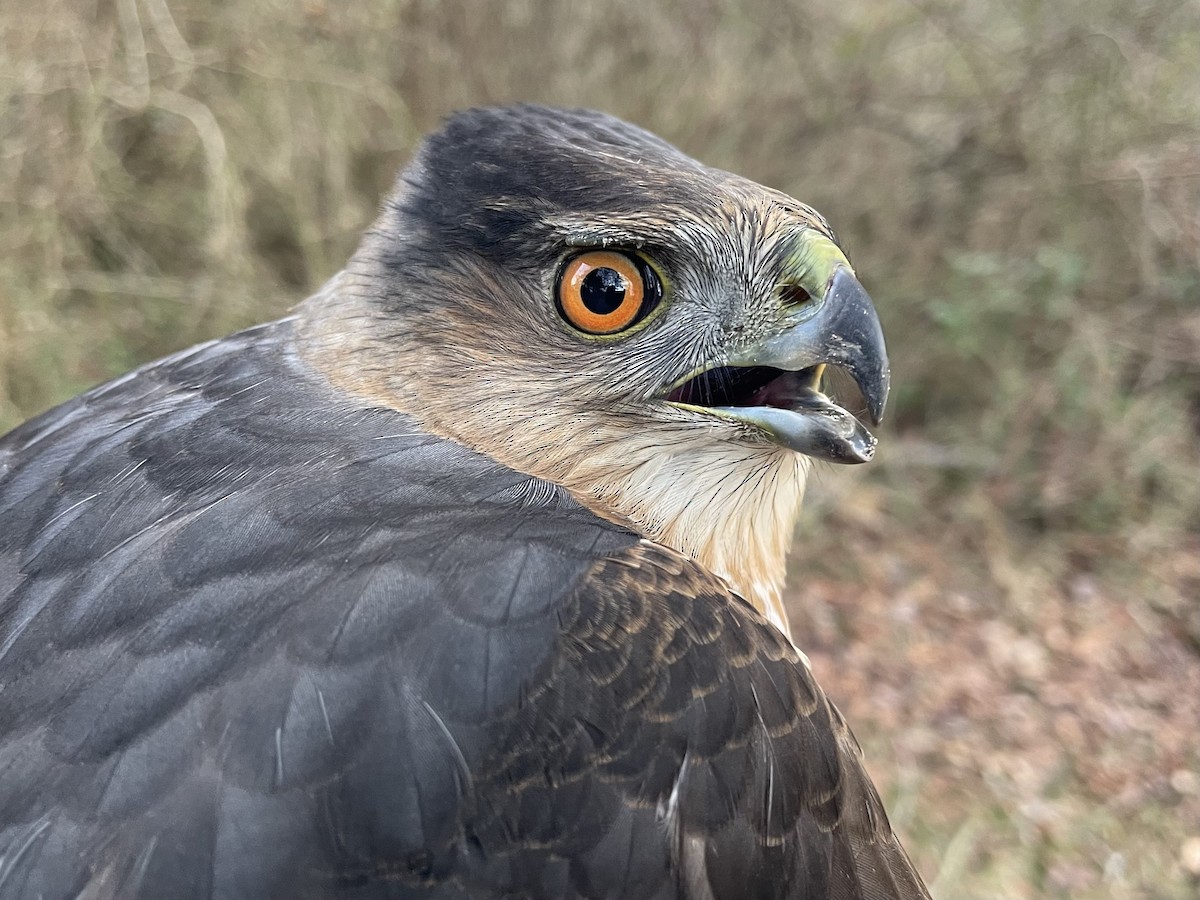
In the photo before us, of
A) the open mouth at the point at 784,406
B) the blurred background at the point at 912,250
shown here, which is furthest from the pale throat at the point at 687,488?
the blurred background at the point at 912,250

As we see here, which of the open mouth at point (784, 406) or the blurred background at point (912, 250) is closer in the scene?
the open mouth at point (784, 406)

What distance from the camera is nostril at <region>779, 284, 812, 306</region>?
7.91 feet

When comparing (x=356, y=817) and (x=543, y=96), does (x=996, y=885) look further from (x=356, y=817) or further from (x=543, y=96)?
(x=543, y=96)

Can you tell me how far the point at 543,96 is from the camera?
7035 millimetres

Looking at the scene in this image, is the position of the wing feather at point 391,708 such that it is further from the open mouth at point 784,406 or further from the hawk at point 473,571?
the open mouth at point 784,406

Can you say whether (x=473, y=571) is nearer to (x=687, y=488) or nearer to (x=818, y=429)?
(x=687, y=488)

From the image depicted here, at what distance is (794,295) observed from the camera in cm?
243

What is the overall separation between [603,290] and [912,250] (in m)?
5.63

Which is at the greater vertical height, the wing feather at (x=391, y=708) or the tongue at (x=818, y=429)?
the tongue at (x=818, y=429)

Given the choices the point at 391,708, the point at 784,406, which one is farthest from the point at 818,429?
the point at 391,708

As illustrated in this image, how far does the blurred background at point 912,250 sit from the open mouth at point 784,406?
3.61 m

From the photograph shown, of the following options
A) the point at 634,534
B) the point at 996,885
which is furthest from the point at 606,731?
the point at 996,885

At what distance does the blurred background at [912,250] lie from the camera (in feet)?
18.3

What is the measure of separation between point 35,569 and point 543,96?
565 cm
